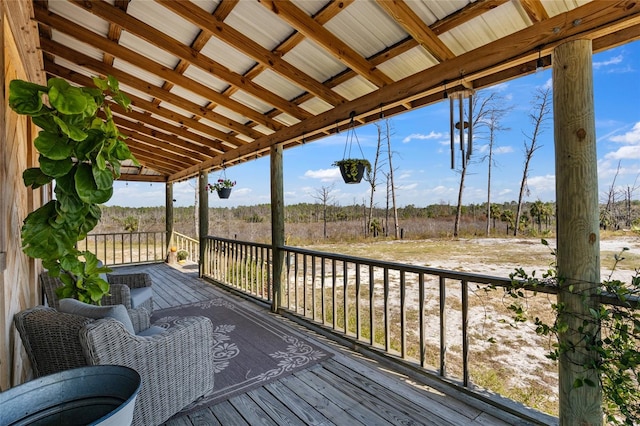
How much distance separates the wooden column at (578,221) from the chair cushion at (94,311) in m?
2.51

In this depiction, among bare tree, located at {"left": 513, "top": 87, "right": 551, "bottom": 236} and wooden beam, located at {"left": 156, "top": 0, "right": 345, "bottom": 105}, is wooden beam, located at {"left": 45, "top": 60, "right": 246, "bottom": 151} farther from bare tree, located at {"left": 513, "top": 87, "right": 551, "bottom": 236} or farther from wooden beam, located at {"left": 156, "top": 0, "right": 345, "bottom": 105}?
bare tree, located at {"left": 513, "top": 87, "right": 551, "bottom": 236}

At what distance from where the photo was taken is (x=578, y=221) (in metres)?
1.71

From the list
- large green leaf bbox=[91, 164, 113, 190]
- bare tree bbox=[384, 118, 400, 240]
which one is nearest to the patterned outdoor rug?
large green leaf bbox=[91, 164, 113, 190]

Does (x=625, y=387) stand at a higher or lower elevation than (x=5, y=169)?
lower

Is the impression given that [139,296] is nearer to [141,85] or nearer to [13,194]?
[13,194]

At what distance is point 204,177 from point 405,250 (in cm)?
560

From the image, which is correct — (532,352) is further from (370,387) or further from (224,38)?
(224,38)

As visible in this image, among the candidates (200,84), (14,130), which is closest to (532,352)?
(200,84)

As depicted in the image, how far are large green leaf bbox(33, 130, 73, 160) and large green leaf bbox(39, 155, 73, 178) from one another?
82 millimetres

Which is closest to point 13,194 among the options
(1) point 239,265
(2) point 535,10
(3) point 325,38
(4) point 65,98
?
(4) point 65,98

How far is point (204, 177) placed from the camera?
6.67m

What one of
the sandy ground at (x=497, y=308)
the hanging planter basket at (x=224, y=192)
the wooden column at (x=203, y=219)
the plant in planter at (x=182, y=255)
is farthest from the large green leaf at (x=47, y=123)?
the plant in planter at (x=182, y=255)

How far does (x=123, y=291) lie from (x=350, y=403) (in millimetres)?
2214

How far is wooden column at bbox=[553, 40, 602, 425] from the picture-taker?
1.69 metres
